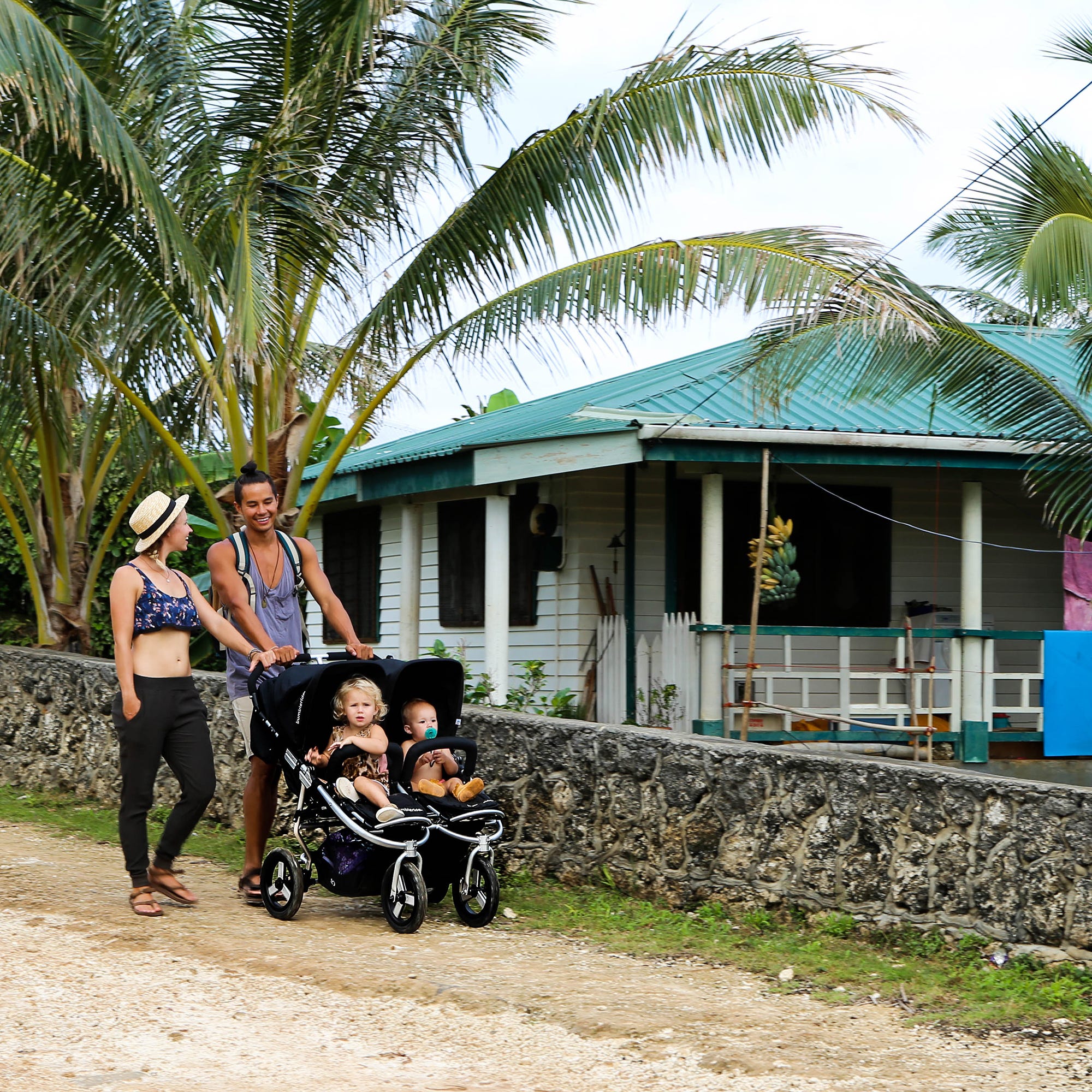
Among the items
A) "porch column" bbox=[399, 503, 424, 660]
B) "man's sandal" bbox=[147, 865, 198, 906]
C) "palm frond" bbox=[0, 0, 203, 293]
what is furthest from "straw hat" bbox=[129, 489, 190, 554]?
"porch column" bbox=[399, 503, 424, 660]

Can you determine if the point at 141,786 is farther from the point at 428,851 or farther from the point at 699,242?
the point at 699,242

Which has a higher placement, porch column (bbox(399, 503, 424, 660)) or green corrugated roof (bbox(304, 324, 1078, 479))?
green corrugated roof (bbox(304, 324, 1078, 479))

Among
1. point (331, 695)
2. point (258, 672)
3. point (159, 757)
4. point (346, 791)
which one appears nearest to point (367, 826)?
point (346, 791)

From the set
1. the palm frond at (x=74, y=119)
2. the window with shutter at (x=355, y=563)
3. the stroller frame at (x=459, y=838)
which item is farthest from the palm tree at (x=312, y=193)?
the window with shutter at (x=355, y=563)

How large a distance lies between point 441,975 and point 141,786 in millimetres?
1808

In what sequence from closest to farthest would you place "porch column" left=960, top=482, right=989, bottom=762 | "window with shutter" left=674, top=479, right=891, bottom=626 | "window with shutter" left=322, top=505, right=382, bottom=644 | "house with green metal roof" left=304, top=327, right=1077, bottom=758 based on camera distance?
"house with green metal roof" left=304, top=327, right=1077, bottom=758, "porch column" left=960, top=482, right=989, bottom=762, "window with shutter" left=674, top=479, right=891, bottom=626, "window with shutter" left=322, top=505, right=382, bottom=644

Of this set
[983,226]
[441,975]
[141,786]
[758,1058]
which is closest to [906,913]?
[758,1058]

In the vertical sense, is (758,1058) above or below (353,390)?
below

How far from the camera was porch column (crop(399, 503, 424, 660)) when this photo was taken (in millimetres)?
14891

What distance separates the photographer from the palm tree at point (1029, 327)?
29.1 feet

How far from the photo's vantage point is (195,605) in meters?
6.54

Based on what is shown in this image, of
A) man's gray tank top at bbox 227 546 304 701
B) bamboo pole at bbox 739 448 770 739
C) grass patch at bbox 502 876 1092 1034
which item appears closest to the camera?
grass patch at bbox 502 876 1092 1034

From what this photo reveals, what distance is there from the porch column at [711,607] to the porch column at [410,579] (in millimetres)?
4057

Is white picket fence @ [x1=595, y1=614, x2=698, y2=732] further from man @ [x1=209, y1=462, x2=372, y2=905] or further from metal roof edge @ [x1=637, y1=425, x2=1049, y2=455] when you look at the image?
man @ [x1=209, y1=462, x2=372, y2=905]
